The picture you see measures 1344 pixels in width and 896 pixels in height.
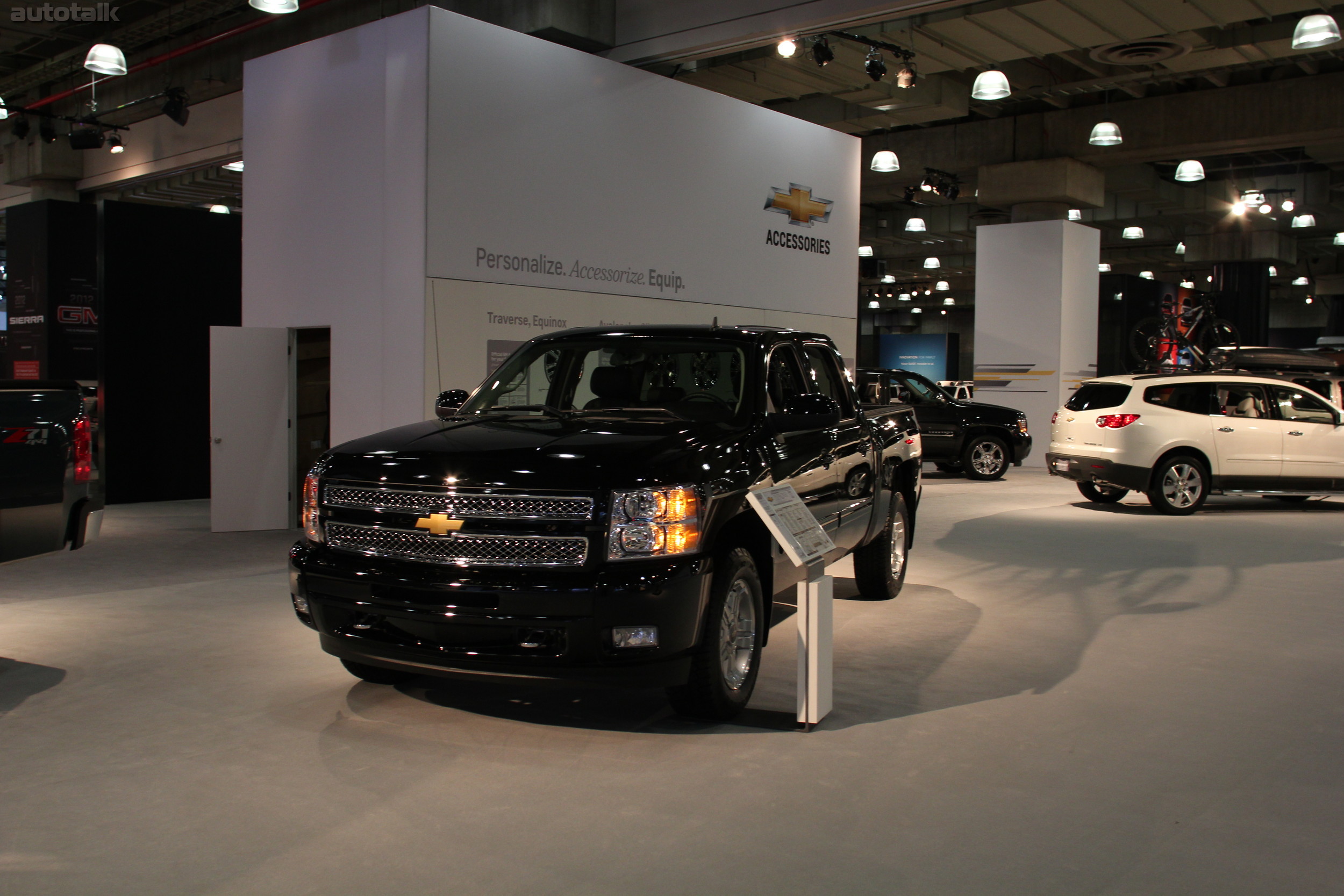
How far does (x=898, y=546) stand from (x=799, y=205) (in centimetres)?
652

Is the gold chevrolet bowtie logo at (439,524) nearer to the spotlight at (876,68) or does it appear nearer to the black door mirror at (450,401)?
the black door mirror at (450,401)

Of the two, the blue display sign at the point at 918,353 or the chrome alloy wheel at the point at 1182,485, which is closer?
the chrome alloy wheel at the point at 1182,485

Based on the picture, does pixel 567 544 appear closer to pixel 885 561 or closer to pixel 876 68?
pixel 885 561

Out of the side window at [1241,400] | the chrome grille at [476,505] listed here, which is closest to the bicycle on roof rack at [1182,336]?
the side window at [1241,400]

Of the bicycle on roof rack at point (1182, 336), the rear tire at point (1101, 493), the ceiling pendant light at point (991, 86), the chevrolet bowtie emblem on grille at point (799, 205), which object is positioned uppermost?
the ceiling pendant light at point (991, 86)

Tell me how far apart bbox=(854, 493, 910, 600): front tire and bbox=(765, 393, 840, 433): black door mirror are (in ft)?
6.67

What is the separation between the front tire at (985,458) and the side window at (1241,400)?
427 cm

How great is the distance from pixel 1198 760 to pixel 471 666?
2.72 m

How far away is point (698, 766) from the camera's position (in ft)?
12.6

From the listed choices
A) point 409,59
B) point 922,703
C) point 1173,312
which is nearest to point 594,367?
point 922,703

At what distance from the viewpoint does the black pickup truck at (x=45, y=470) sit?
481cm

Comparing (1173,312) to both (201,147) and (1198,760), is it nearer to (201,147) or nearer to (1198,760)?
(201,147)

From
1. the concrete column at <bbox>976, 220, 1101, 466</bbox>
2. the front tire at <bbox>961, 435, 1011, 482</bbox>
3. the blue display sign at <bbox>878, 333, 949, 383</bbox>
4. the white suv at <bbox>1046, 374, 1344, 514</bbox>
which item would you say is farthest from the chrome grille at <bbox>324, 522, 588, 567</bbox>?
the blue display sign at <bbox>878, 333, 949, 383</bbox>

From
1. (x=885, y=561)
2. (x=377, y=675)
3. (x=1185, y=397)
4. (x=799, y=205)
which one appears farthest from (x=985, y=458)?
(x=377, y=675)
